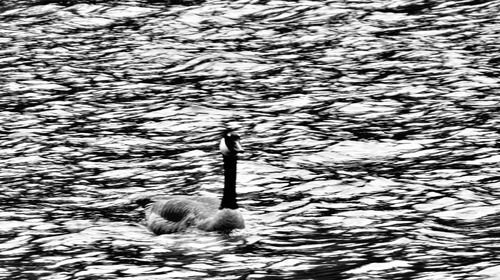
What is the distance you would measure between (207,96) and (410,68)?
437 cm

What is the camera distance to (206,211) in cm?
1858

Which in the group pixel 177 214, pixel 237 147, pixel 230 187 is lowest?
pixel 177 214

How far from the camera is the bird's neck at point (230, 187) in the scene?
18.5m

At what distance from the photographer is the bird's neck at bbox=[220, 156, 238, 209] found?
18.5m

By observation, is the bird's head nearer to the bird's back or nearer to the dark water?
the bird's back

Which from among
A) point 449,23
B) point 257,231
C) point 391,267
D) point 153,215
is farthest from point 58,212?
point 449,23

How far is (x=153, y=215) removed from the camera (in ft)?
61.2

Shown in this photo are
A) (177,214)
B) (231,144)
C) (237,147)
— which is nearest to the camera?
(177,214)

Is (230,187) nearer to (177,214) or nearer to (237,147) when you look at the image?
(237,147)

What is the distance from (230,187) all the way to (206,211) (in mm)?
505

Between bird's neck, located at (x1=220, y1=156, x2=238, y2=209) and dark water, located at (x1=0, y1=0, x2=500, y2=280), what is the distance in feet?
1.60

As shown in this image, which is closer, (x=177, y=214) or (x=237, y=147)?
(x=177, y=214)

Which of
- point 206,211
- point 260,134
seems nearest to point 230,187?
point 206,211

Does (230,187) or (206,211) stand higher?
(230,187)
